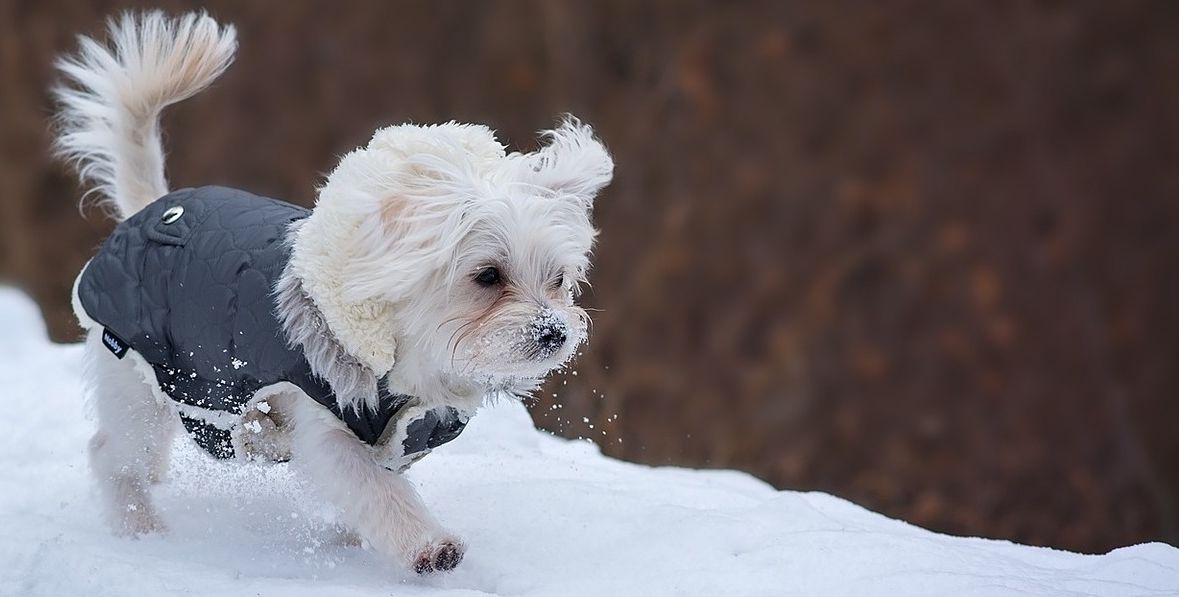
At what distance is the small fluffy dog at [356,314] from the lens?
321cm

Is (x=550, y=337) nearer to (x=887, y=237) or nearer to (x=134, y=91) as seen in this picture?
(x=134, y=91)

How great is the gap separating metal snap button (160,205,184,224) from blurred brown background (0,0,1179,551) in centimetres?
513

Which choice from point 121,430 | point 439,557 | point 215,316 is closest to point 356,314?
point 215,316

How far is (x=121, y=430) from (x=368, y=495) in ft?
3.10

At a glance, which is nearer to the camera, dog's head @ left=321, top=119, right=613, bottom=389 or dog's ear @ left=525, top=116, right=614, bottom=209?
dog's head @ left=321, top=119, right=613, bottom=389

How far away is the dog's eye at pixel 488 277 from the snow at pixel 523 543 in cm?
→ 76

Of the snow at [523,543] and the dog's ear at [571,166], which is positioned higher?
the dog's ear at [571,166]

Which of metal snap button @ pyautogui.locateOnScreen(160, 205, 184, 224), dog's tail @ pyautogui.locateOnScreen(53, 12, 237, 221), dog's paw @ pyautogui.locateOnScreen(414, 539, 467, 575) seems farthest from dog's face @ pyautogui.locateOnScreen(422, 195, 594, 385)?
dog's tail @ pyautogui.locateOnScreen(53, 12, 237, 221)

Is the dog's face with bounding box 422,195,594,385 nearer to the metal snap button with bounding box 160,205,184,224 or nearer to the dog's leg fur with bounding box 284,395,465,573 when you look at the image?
the dog's leg fur with bounding box 284,395,465,573

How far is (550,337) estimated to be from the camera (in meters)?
3.23

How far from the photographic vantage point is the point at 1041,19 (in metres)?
9.65

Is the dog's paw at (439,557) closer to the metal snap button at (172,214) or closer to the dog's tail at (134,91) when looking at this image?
the metal snap button at (172,214)

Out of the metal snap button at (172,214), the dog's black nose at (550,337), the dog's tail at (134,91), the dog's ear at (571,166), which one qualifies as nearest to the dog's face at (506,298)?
the dog's black nose at (550,337)

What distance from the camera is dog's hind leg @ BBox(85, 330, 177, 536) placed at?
3682 mm
